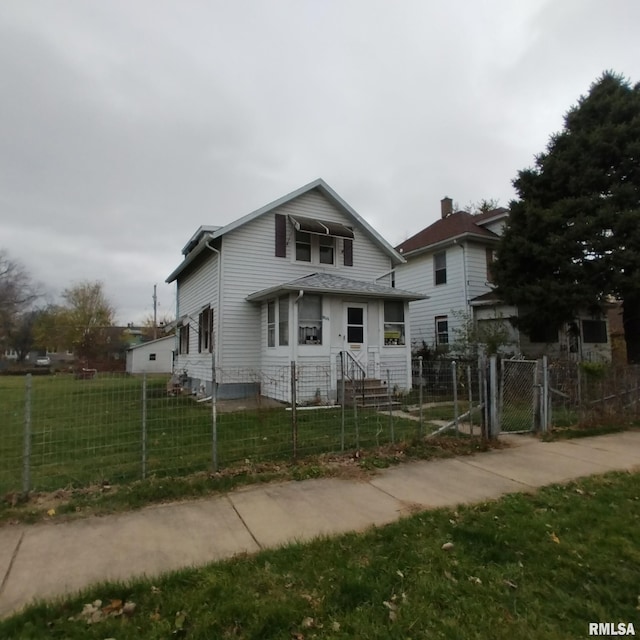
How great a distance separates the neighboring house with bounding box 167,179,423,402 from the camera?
12.3 meters

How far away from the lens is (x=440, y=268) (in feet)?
61.6

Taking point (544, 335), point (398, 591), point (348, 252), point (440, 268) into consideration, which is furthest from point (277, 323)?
point (544, 335)

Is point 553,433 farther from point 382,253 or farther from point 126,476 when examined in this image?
point 382,253

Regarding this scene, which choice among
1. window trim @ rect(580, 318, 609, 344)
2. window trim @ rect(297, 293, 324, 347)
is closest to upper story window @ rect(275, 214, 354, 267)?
window trim @ rect(297, 293, 324, 347)

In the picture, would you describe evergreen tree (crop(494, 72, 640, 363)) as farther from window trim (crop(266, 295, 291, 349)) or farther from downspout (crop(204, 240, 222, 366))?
downspout (crop(204, 240, 222, 366))

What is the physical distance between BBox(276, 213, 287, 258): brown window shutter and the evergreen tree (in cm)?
774

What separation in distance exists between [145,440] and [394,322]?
32.0ft

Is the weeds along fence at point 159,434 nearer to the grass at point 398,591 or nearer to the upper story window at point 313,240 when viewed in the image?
the grass at point 398,591

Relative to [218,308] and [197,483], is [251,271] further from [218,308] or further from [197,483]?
[197,483]

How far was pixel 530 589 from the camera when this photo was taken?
8.99 ft

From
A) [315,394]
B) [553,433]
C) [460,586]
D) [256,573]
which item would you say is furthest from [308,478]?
[315,394]

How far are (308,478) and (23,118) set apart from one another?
39.9ft

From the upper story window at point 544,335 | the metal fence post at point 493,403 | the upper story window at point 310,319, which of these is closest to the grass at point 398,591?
the metal fence post at point 493,403

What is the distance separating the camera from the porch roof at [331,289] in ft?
38.3
